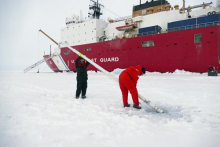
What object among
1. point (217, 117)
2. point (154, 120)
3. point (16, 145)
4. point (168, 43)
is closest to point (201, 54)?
point (168, 43)

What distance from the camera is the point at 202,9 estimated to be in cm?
1286

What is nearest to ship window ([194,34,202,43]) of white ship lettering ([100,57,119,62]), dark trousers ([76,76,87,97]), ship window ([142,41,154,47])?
ship window ([142,41,154,47])

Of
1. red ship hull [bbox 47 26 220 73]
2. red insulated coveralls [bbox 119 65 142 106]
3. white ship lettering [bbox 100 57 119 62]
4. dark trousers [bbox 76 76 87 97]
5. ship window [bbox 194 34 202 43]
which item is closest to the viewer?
red insulated coveralls [bbox 119 65 142 106]

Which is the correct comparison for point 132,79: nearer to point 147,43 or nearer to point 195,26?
point 147,43

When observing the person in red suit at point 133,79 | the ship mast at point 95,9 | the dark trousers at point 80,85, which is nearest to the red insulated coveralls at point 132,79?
the person in red suit at point 133,79

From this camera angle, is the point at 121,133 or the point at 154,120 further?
the point at 154,120

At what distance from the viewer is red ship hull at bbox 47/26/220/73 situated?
1063 centimetres

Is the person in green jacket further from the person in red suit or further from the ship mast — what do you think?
the ship mast

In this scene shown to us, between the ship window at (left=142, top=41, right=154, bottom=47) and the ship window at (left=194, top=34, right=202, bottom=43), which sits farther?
the ship window at (left=142, top=41, right=154, bottom=47)

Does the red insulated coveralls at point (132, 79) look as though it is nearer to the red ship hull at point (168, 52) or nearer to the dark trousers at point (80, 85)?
the dark trousers at point (80, 85)

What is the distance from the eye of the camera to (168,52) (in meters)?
12.1

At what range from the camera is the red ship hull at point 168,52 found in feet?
34.9

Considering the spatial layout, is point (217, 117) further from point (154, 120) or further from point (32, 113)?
point (32, 113)

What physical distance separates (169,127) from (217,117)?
106 centimetres
